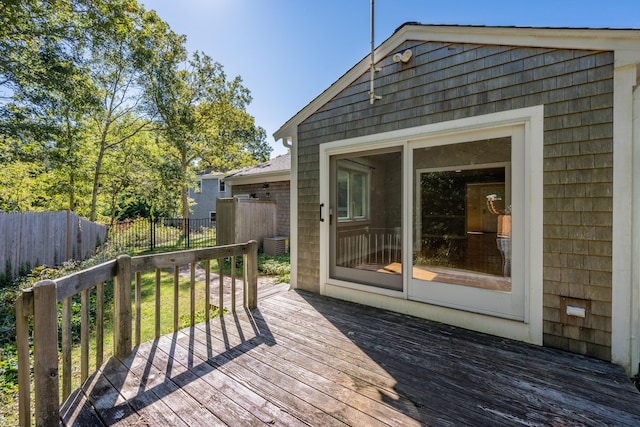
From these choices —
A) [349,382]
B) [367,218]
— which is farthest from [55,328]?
[367,218]

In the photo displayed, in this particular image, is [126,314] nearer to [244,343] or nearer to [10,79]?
[244,343]

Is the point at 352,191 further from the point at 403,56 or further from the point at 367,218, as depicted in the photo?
the point at 403,56

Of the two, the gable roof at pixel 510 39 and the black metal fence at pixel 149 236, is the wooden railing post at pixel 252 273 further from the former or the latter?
the black metal fence at pixel 149 236

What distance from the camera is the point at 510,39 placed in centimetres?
285

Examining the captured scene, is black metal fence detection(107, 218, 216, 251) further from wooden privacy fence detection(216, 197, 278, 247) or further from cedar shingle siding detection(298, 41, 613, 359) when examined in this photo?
cedar shingle siding detection(298, 41, 613, 359)

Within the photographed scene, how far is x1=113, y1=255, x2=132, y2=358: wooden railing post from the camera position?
240 cm

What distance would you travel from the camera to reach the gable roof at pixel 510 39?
237cm

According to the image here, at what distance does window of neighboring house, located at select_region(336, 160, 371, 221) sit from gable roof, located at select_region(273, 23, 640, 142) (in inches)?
44.2

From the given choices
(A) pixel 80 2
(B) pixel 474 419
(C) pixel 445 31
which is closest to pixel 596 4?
(C) pixel 445 31

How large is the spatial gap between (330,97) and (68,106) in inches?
254

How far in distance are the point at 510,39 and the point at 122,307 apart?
447 centimetres

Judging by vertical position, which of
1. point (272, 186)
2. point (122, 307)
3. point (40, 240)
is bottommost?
point (122, 307)

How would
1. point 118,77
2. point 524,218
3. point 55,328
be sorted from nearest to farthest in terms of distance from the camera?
point 55,328 < point 524,218 < point 118,77

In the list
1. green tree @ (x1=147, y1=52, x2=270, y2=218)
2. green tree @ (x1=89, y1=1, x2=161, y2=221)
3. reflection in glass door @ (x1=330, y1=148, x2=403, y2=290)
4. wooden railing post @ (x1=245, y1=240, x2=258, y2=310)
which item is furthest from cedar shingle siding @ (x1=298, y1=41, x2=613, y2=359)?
green tree @ (x1=147, y1=52, x2=270, y2=218)
